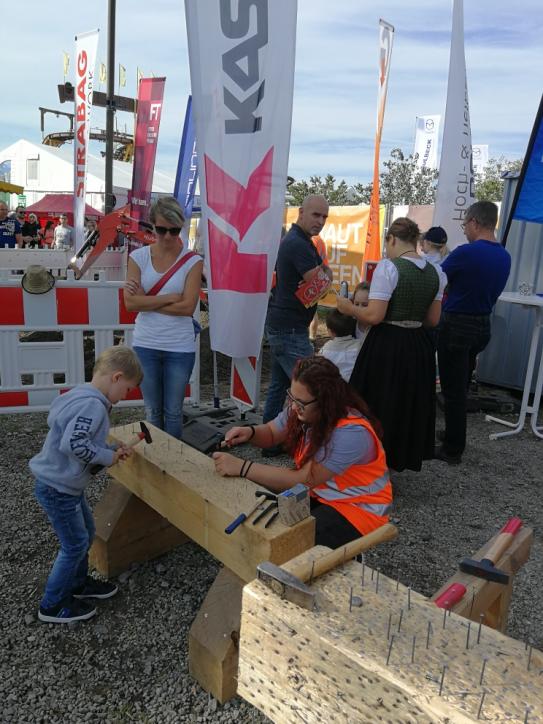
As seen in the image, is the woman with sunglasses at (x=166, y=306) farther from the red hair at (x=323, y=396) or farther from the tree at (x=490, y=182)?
the tree at (x=490, y=182)

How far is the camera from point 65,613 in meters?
2.33

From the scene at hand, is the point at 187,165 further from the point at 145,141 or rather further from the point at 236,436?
the point at 236,436

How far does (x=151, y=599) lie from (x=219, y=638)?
0.76 meters

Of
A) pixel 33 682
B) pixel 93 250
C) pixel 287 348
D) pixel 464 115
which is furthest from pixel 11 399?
pixel 464 115

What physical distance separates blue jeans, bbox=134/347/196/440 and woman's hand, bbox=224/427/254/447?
1044 millimetres

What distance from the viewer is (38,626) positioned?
2.32m

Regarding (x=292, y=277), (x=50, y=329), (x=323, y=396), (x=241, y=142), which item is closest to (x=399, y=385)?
(x=292, y=277)

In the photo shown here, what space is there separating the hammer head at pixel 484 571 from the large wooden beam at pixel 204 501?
493 mm

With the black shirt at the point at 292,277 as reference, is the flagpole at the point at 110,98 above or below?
above

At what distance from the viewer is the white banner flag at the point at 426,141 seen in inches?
875

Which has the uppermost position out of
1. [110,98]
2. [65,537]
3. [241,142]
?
[110,98]

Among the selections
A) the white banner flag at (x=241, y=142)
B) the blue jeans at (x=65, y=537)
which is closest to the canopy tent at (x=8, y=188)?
the white banner flag at (x=241, y=142)

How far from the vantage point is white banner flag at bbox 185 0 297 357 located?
127 inches

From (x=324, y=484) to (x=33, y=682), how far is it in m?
1.29
